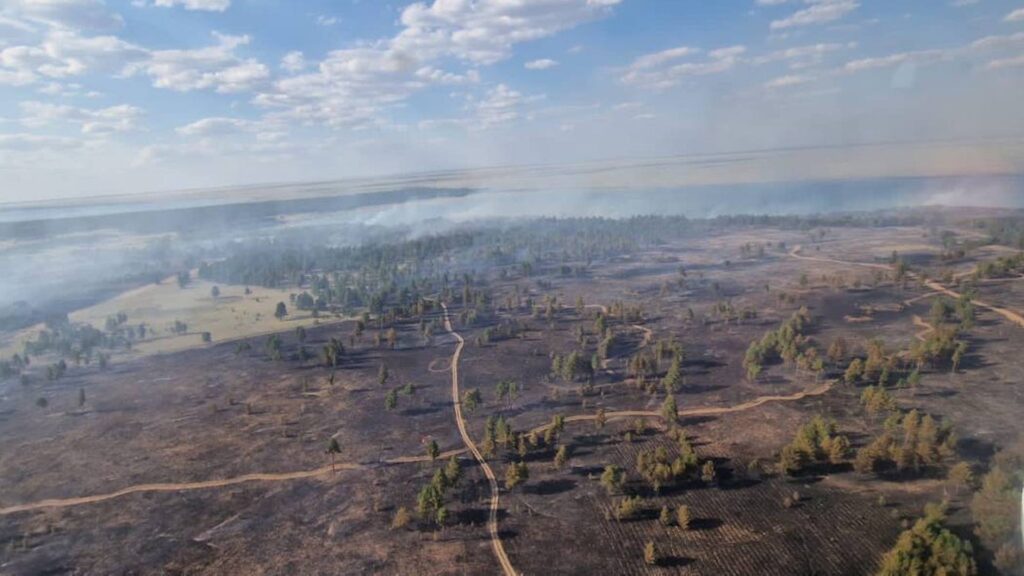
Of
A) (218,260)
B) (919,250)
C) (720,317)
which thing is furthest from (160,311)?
(919,250)

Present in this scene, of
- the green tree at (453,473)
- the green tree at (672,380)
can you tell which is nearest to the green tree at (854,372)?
the green tree at (672,380)

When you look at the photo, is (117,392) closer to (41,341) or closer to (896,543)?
(41,341)

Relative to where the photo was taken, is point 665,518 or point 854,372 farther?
point 854,372

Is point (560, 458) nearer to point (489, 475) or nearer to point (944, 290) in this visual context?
point (489, 475)

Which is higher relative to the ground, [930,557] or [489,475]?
[930,557]

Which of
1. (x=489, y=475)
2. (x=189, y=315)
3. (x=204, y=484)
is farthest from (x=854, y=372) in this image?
(x=189, y=315)

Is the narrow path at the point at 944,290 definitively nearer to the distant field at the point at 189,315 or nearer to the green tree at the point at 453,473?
the green tree at the point at 453,473
